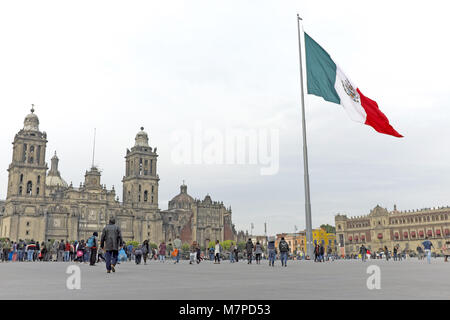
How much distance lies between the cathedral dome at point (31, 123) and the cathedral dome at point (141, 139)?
22.4 meters

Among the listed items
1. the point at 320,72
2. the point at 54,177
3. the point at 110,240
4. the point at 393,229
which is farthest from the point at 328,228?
the point at 110,240

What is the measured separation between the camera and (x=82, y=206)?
303 ft

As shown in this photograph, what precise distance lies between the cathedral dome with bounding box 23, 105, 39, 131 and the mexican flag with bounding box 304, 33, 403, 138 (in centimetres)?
8282

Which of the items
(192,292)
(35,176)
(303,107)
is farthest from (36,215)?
(192,292)

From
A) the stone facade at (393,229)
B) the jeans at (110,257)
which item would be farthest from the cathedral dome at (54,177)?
the jeans at (110,257)

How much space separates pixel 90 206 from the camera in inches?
3681

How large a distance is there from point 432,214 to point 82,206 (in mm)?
73180

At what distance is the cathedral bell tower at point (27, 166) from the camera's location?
8675 centimetres

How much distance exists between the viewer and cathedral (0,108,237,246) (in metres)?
86.1

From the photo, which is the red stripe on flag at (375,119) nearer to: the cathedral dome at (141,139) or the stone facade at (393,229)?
the stone facade at (393,229)

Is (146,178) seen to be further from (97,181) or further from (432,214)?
(432,214)
